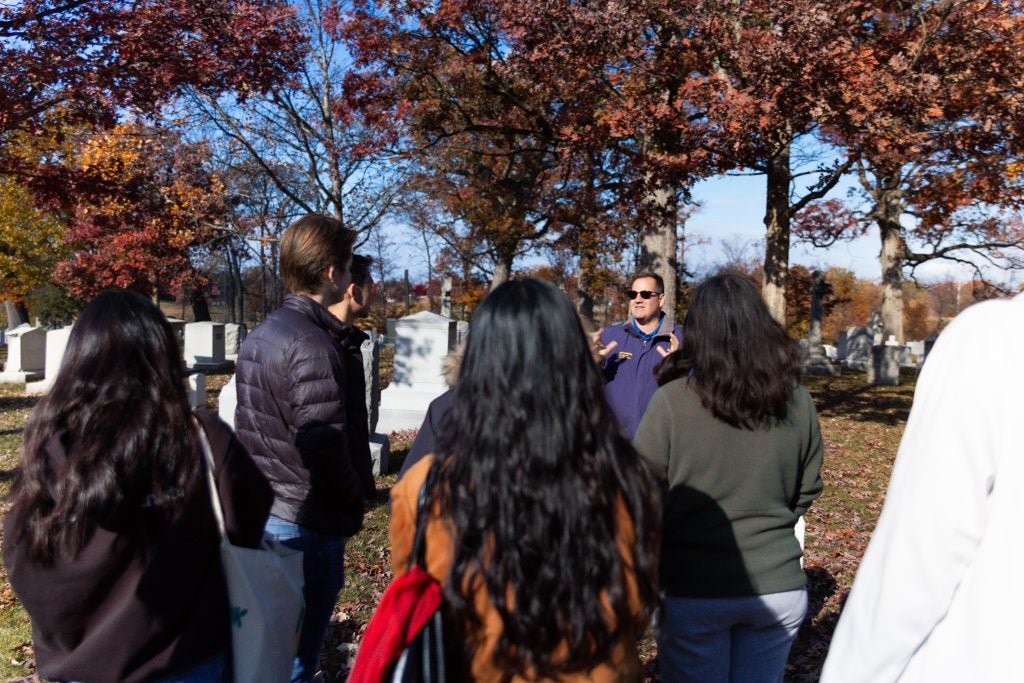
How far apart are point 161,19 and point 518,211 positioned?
8974mm

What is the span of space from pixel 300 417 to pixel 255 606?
3.26 ft

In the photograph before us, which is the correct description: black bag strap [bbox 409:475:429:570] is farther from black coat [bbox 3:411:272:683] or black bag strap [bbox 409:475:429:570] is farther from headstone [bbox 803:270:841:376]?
headstone [bbox 803:270:841:376]

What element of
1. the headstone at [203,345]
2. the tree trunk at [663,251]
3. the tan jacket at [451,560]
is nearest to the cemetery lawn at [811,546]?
the tan jacket at [451,560]

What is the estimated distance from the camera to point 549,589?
5.67 ft

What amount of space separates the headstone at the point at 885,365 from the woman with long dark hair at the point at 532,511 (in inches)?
867

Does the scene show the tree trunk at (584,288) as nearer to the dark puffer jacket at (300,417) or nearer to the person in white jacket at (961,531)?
the dark puffer jacket at (300,417)

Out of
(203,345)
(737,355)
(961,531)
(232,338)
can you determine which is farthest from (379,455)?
(232,338)

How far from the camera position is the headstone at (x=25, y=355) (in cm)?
1598

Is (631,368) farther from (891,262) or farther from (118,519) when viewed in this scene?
(891,262)

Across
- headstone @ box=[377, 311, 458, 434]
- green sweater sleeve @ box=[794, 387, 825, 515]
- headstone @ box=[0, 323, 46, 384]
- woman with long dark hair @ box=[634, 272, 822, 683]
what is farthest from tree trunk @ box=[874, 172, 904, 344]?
woman with long dark hair @ box=[634, 272, 822, 683]

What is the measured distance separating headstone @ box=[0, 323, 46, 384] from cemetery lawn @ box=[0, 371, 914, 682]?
1753mm

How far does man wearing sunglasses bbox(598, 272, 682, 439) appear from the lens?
431cm

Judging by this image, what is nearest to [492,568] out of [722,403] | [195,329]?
[722,403]

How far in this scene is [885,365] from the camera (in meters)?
21.6
